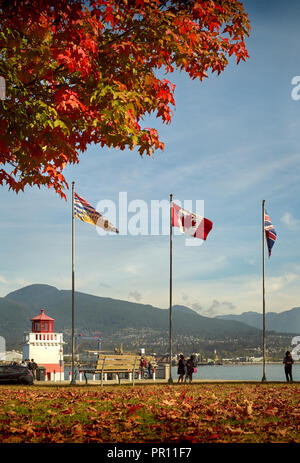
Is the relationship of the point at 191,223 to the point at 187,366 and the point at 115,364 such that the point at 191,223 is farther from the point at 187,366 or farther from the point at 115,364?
the point at 115,364

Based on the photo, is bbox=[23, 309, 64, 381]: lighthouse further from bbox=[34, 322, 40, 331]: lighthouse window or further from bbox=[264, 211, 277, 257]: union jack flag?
bbox=[264, 211, 277, 257]: union jack flag

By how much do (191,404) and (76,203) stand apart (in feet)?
60.6

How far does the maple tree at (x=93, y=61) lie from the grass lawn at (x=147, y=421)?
584cm

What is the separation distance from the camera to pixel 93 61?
13.0 metres

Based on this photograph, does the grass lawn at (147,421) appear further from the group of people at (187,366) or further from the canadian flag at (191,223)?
the group of people at (187,366)

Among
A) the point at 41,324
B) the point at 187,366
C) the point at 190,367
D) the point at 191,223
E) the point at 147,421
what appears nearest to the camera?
the point at 147,421

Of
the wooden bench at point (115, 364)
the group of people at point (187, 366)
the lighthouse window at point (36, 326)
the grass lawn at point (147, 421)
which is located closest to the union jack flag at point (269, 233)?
the group of people at point (187, 366)

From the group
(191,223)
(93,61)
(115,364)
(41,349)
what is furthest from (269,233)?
(41,349)

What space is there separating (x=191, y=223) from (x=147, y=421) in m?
20.7

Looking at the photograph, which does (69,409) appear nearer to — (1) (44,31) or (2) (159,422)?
(2) (159,422)

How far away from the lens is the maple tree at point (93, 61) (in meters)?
12.3

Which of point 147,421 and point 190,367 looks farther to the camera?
point 190,367

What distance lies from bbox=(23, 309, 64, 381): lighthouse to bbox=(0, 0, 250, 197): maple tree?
166 feet

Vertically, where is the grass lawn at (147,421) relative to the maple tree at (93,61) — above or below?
below
